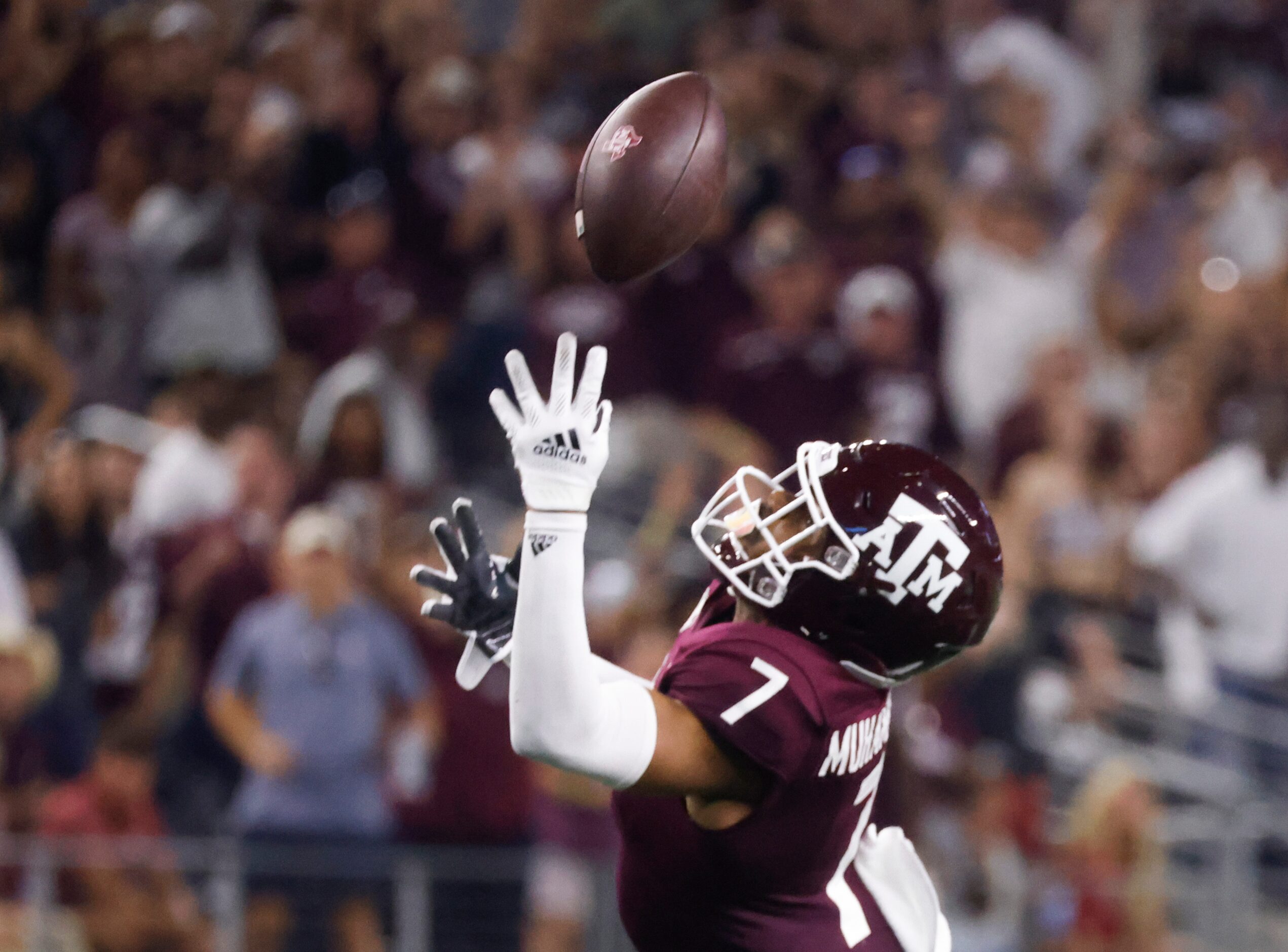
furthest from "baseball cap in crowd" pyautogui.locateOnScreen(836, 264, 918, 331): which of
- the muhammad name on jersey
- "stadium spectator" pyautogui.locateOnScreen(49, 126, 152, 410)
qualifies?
the muhammad name on jersey

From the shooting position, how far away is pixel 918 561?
222 centimetres

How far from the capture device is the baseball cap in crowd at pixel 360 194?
6484 millimetres

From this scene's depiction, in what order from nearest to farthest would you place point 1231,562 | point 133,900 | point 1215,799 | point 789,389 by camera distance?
point 133,900, point 1215,799, point 1231,562, point 789,389

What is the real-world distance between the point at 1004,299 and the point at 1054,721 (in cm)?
172

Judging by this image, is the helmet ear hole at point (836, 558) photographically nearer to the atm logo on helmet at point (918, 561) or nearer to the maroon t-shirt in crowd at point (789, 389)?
the atm logo on helmet at point (918, 561)

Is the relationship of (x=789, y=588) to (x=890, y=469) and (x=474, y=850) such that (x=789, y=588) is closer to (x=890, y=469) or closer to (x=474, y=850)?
(x=890, y=469)

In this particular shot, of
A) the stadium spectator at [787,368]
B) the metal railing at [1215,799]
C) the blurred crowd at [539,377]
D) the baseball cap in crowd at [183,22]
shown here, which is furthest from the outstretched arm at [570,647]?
the baseball cap in crowd at [183,22]

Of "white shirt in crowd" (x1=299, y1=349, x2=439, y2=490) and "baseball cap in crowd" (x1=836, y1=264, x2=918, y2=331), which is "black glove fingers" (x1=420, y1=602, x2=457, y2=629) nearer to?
"white shirt in crowd" (x1=299, y1=349, x2=439, y2=490)

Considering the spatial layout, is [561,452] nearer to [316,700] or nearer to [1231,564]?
[316,700]

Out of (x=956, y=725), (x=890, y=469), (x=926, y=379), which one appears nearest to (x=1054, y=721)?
(x=956, y=725)

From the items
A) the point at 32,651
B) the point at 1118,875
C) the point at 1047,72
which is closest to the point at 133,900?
the point at 32,651

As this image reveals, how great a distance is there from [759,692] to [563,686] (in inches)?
10.6

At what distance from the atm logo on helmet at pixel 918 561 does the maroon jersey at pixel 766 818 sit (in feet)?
0.45

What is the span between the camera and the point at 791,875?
2268 millimetres
